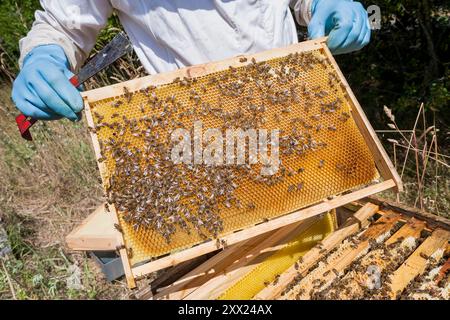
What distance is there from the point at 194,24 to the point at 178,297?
1657 mm

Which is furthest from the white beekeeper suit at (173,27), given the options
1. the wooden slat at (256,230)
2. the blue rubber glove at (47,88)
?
the wooden slat at (256,230)

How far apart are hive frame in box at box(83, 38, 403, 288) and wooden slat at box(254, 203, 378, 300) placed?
179mm

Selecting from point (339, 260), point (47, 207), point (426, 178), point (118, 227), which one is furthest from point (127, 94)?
point (426, 178)

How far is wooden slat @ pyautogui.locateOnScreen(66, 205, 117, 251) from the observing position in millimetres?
3348

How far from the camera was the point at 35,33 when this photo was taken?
2.63 metres

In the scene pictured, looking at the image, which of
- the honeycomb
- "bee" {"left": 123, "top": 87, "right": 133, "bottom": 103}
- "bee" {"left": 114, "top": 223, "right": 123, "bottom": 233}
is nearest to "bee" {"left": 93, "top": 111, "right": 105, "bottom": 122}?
the honeycomb

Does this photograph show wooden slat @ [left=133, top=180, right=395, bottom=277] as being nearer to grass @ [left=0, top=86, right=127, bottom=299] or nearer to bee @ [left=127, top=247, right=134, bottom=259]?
bee @ [left=127, top=247, right=134, bottom=259]

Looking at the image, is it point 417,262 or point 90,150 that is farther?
point 90,150

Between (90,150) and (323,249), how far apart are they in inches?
167

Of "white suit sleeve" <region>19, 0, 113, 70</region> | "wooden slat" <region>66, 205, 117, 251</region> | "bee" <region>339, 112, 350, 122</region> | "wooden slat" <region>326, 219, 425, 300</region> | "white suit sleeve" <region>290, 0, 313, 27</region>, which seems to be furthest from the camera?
"wooden slat" <region>66, 205, 117, 251</region>

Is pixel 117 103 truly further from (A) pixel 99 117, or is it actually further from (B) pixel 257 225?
(B) pixel 257 225

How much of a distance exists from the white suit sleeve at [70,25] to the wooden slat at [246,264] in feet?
5.95

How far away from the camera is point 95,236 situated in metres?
3.38

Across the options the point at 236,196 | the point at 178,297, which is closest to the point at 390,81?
the point at 236,196
